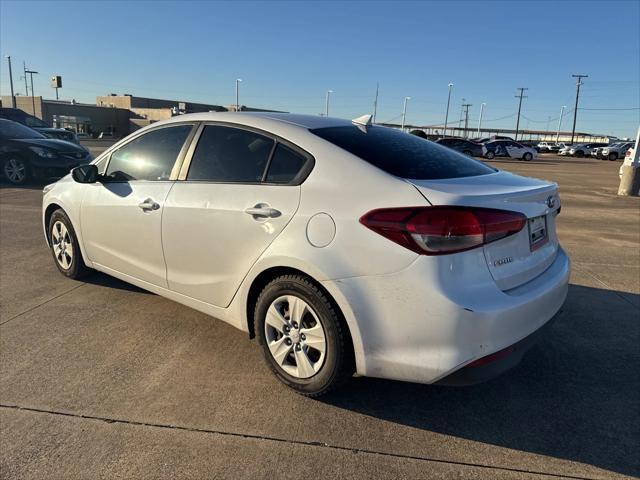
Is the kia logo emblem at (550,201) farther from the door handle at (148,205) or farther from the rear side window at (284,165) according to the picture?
the door handle at (148,205)

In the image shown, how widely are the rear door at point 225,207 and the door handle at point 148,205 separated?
13cm

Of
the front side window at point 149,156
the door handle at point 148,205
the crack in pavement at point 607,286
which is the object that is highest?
the front side window at point 149,156

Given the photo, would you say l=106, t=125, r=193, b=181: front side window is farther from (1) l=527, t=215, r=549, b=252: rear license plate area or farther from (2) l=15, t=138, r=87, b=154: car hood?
(2) l=15, t=138, r=87, b=154: car hood

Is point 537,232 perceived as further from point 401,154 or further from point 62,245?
point 62,245

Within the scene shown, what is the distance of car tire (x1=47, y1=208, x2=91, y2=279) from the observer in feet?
15.1

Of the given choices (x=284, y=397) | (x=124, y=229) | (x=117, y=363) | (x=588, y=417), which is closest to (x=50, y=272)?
(x=124, y=229)

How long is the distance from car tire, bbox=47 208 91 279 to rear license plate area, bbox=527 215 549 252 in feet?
12.9

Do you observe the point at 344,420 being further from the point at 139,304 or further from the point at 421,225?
the point at 139,304

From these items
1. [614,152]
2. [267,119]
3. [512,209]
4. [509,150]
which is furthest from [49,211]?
[614,152]

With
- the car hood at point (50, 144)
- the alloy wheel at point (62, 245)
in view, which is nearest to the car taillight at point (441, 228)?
the alloy wheel at point (62, 245)

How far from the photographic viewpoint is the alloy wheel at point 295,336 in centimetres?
275

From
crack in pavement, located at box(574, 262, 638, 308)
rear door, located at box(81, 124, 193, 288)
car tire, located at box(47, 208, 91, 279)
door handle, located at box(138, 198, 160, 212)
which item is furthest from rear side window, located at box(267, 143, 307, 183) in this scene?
crack in pavement, located at box(574, 262, 638, 308)

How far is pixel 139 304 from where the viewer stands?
4.32 m

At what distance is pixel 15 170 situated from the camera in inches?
460
